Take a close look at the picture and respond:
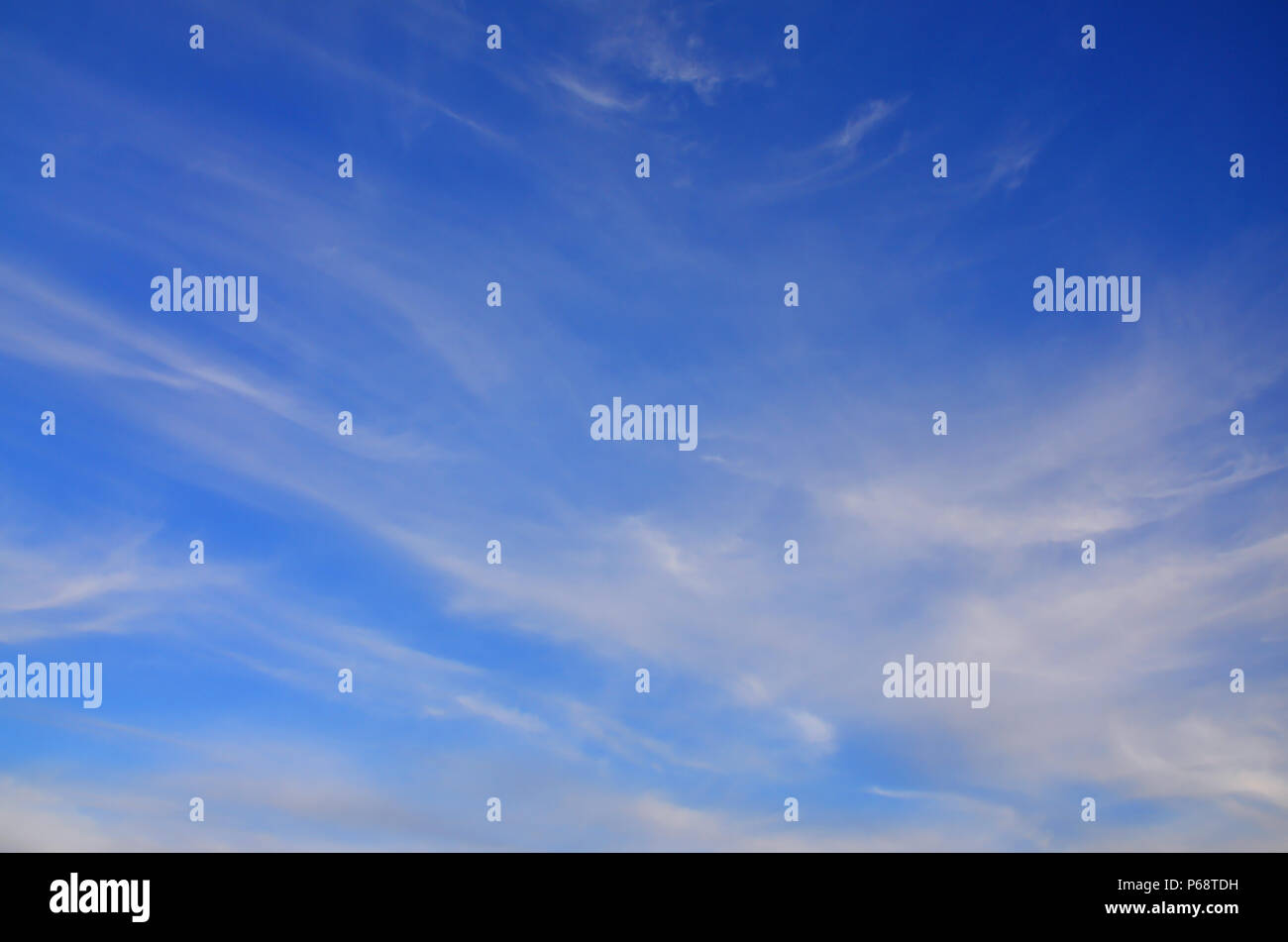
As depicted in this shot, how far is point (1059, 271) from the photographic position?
29203mm
